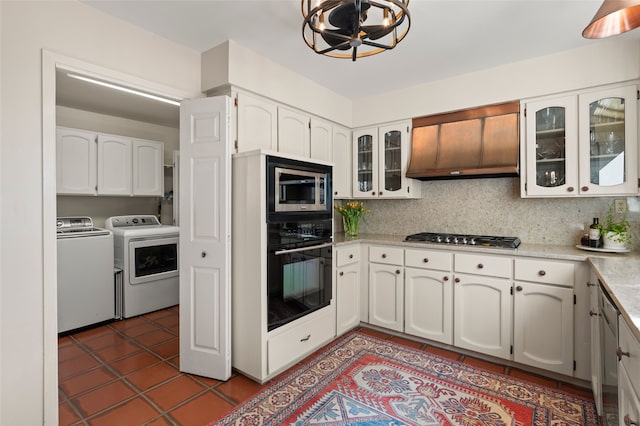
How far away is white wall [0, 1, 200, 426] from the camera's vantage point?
169cm

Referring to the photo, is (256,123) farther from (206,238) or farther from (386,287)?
(386,287)

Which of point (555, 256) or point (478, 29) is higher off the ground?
point (478, 29)

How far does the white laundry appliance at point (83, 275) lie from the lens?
3178 mm

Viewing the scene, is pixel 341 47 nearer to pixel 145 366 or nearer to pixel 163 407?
pixel 163 407

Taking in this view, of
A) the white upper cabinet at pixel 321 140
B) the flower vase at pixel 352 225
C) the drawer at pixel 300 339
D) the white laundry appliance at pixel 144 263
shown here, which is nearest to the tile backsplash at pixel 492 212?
the flower vase at pixel 352 225

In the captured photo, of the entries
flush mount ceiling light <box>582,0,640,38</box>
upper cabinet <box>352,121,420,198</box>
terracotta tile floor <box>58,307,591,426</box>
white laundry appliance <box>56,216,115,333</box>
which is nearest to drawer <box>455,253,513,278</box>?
terracotta tile floor <box>58,307,591,426</box>

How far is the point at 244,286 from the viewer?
2.39 m

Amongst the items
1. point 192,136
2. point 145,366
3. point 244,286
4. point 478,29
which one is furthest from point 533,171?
point 145,366

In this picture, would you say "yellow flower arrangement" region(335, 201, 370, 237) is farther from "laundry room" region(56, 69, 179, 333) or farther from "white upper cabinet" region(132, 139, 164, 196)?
"white upper cabinet" region(132, 139, 164, 196)

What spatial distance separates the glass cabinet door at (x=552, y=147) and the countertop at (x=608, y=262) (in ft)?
1.71

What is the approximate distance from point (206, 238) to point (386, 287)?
1814 mm

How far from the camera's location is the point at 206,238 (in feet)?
7.88

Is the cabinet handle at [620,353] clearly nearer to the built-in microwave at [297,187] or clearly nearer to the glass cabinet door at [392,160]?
the built-in microwave at [297,187]

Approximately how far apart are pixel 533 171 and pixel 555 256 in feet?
2.55
